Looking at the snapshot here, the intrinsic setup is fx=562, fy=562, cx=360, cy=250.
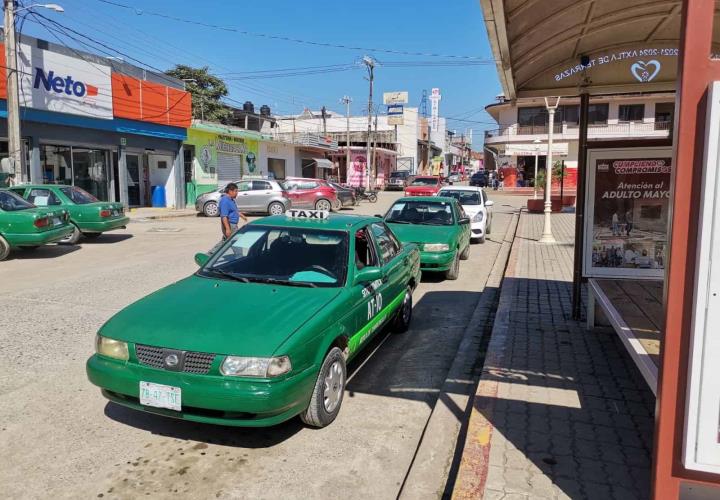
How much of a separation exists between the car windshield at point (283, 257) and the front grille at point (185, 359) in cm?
125

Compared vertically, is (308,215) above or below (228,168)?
below

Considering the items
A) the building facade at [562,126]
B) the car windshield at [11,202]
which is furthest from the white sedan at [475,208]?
the building facade at [562,126]

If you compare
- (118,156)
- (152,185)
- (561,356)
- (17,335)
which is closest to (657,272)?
(561,356)

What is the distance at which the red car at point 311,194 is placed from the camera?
2500cm

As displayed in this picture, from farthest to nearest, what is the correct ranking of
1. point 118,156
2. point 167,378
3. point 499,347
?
point 118,156 → point 499,347 → point 167,378

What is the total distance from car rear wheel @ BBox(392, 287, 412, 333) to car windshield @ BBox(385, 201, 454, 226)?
4137mm

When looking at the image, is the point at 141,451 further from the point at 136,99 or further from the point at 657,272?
the point at 136,99

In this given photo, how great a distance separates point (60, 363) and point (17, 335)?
1.25 metres

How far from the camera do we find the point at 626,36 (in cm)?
541

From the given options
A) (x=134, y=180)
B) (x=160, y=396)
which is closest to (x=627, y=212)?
(x=160, y=396)

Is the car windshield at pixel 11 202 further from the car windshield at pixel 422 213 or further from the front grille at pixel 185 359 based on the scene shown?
the front grille at pixel 185 359

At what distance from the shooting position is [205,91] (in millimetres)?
48406

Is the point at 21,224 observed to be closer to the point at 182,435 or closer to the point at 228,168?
the point at 182,435

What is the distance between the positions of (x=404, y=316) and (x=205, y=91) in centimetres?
4623
